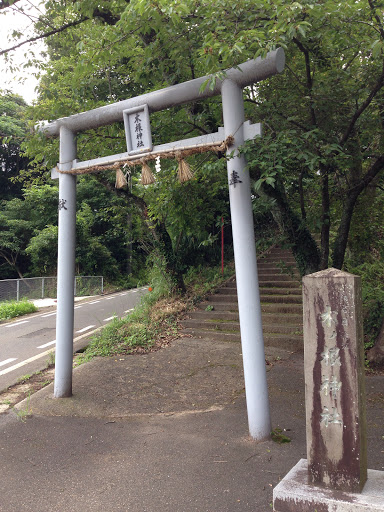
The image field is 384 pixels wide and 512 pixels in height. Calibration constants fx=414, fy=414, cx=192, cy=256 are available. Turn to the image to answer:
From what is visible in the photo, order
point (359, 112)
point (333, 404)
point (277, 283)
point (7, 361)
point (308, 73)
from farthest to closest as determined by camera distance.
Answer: point (277, 283) → point (7, 361) → point (308, 73) → point (359, 112) → point (333, 404)

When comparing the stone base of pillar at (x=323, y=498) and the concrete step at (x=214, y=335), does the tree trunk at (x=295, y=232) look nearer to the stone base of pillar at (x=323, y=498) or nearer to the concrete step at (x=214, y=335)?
the concrete step at (x=214, y=335)

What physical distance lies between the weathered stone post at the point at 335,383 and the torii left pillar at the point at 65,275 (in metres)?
3.56

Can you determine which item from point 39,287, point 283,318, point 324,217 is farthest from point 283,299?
point 39,287

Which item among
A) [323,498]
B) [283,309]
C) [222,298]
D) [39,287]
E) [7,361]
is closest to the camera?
[323,498]

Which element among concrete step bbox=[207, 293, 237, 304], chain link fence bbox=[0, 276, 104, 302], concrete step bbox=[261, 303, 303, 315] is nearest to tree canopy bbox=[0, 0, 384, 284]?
concrete step bbox=[261, 303, 303, 315]

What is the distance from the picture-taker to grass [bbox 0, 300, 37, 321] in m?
13.9

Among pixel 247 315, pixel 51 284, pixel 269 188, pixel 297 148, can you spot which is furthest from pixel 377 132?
pixel 51 284

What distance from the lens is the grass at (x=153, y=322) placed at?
7.98 metres

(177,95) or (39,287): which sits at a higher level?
(177,95)

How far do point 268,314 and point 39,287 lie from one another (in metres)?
13.4

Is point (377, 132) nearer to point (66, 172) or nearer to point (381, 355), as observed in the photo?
point (381, 355)

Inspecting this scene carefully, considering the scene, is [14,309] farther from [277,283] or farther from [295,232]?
[295,232]

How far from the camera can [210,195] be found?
9336mm

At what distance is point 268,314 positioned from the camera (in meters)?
9.10
